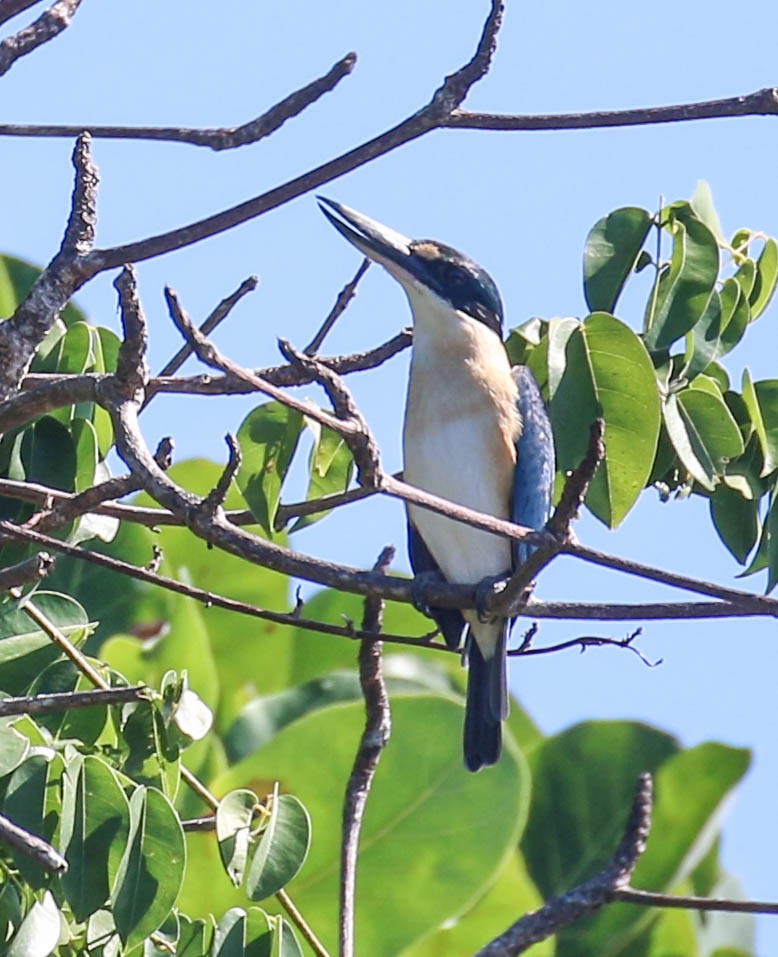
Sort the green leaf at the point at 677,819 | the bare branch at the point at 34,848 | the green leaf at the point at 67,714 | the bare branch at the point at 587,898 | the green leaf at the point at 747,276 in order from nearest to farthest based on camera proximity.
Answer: the bare branch at the point at 34,848
the bare branch at the point at 587,898
the green leaf at the point at 67,714
the green leaf at the point at 747,276
the green leaf at the point at 677,819

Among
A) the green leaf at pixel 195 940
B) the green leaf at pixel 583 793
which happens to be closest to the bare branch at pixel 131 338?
the green leaf at pixel 195 940

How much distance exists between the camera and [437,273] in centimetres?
399

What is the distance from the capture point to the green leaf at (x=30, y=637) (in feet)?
7.80

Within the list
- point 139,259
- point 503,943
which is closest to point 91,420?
point 139,259

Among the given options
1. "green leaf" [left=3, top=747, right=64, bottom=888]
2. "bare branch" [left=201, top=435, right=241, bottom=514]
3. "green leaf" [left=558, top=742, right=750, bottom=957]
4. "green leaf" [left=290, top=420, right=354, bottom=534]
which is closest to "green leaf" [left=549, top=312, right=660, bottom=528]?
"green leaf" [left=290, top=420, right=354, bottom=534]

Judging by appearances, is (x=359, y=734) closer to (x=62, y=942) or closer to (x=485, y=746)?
(x=485, y=746)

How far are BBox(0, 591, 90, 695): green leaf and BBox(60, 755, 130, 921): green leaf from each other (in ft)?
0.92

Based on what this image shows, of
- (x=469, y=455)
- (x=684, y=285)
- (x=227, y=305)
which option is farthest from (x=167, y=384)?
(x=469, y=455)

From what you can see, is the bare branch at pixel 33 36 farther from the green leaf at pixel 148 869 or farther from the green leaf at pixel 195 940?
the green leaf at pixel 195 940

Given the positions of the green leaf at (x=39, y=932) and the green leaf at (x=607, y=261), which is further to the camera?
the green leaf at (x=607, y=261)

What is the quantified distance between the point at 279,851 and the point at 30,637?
1.63 ft

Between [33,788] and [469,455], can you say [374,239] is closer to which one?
[469,455]

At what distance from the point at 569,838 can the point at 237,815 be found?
6.91 feet

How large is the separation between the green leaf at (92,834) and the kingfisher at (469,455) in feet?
4.48
